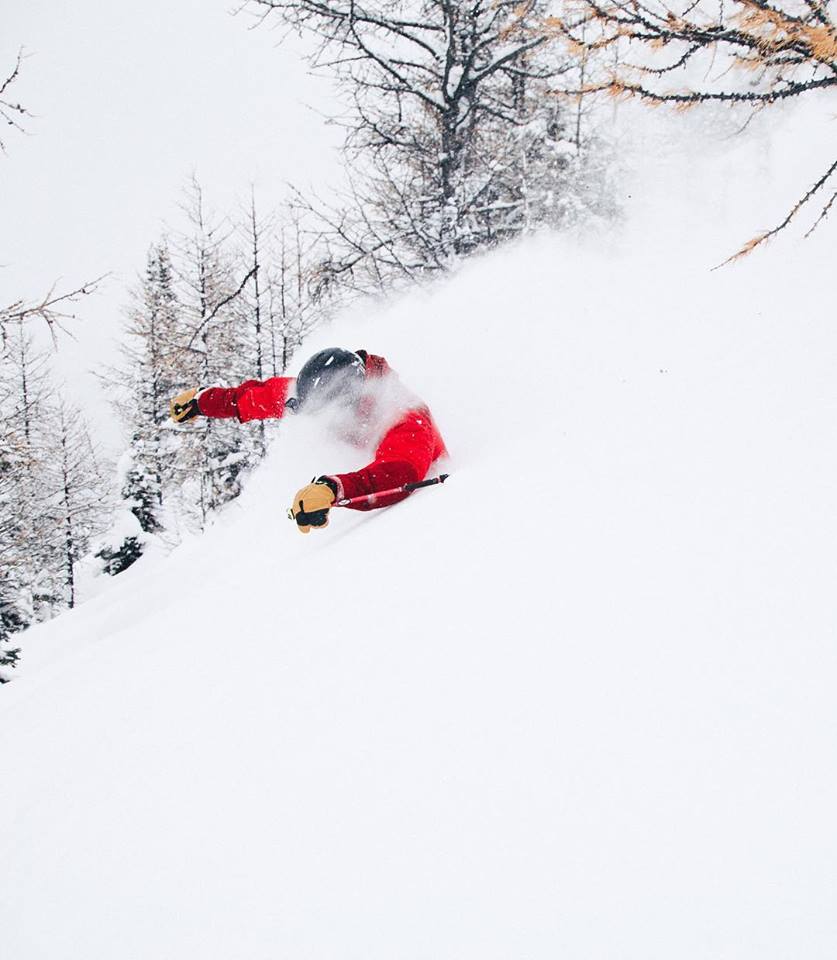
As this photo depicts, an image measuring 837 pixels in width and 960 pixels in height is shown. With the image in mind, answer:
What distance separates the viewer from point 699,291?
452 cm

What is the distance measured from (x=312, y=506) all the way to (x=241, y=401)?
2.59 metres

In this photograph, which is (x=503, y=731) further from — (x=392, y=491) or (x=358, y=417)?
(x=358, y=417)

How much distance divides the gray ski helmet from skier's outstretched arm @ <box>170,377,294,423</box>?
0.83 meters

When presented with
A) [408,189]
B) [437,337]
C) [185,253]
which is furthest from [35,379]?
[437,337]

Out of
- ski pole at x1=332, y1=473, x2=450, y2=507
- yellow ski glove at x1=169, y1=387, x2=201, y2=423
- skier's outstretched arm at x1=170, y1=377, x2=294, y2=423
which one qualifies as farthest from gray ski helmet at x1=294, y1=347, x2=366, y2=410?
yellow ski glove at x1=169, y1=387, x2=201, y2=423

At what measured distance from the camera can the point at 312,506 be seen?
2.95 meters

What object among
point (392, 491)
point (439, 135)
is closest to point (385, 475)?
point (392, 491)

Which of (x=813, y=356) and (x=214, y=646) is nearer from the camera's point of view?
(x=214, y=646)

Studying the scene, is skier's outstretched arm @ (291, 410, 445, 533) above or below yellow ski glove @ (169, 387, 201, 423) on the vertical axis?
below

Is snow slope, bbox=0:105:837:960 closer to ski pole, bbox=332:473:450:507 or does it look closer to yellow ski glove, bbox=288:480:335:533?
yellow ski glove, bbox=288:480:335:533

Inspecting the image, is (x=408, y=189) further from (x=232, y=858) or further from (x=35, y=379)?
(x=35, y=379)

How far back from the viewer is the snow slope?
928 mm

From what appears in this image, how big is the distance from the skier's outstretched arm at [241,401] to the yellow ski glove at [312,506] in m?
2.07

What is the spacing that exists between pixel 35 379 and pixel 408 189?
20445 mm
